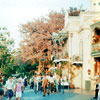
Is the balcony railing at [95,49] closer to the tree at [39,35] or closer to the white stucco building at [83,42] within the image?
the white stucco building at [83,42]

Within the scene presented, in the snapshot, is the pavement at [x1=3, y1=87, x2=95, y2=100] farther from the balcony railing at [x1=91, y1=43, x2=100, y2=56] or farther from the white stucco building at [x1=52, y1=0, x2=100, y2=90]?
the white stucco building at [x1=52, y1=0, x2=100, y2=90]

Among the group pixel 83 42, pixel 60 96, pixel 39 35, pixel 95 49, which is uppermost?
pixel 39 35

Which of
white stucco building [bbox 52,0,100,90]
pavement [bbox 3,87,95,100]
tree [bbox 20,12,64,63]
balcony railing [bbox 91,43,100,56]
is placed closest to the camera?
pavement [bbox 3,87,95,100]

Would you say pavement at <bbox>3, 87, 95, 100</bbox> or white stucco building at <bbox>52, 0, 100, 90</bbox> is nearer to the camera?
pavement at <bbox>3, 87, 95, 100</bbox>

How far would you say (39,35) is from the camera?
51500 mm

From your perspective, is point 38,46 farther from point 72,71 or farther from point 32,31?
point 72,71

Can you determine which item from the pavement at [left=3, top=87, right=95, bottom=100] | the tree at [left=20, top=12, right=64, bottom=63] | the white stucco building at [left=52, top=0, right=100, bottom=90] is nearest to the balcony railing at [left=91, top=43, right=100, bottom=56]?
the white stucco building at [left=52, top=0, right=100, bottom=90]

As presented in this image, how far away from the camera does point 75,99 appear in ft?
72.1

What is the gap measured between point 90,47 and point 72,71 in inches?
181

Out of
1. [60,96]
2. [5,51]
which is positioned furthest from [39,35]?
[60,96]

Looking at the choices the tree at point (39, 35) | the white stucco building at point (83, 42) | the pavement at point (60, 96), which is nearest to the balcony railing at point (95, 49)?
the white stucco building at point (83, 42)

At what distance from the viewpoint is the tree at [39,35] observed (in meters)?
51.4

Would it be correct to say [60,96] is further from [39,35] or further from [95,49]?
[39,35]

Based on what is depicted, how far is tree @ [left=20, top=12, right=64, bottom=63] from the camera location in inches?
2025
